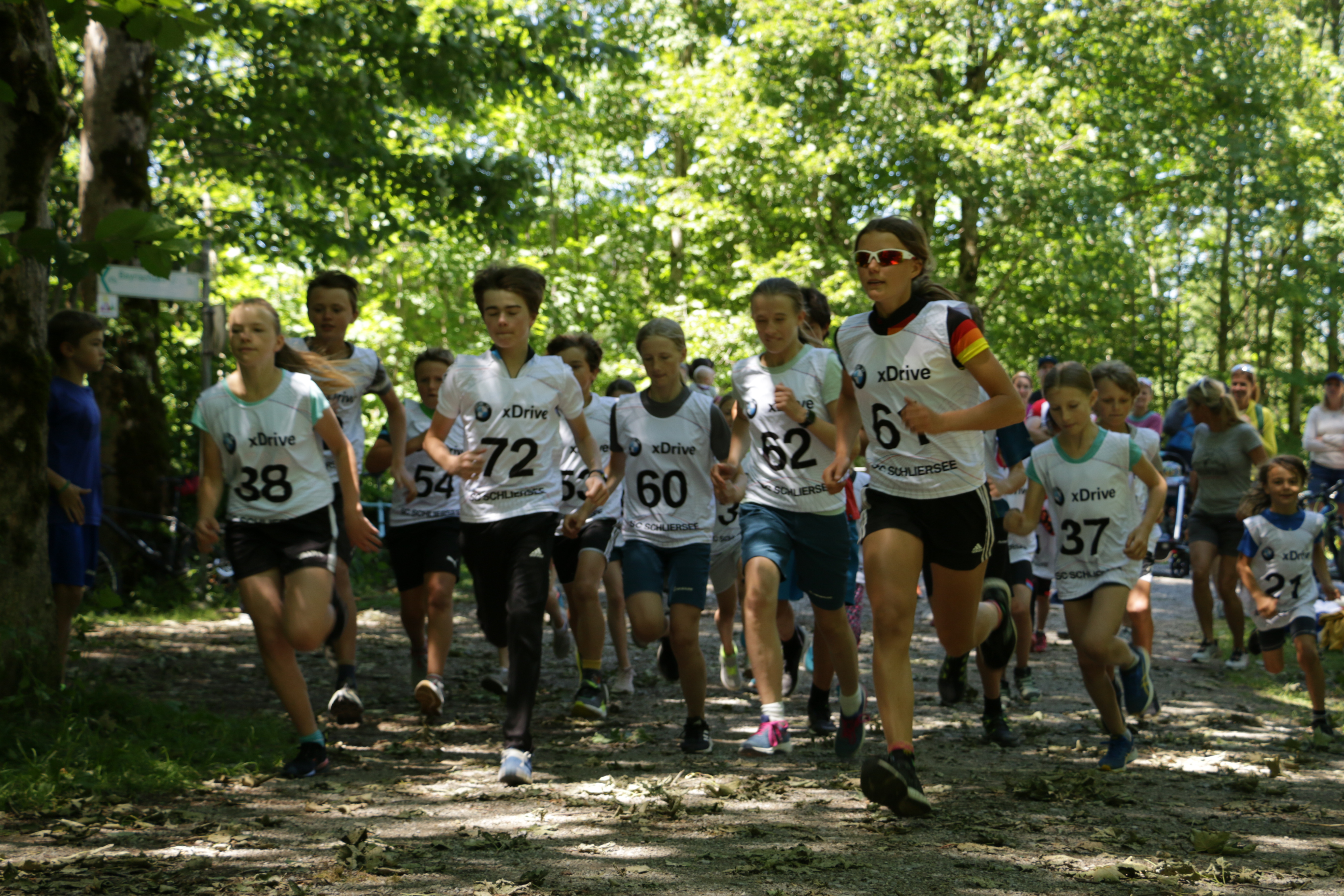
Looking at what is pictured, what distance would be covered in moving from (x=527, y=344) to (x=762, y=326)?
118 cm

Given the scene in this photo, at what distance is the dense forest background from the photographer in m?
13.5

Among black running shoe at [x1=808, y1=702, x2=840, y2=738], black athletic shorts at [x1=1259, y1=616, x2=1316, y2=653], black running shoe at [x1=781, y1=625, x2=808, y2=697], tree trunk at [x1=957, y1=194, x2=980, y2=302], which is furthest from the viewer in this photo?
tree trunk at [x1=957, y1=194, x2=980, y2=302]

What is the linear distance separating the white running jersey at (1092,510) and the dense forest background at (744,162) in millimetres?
8540

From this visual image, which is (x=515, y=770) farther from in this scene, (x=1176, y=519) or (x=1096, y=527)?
(x=1176, y=519)

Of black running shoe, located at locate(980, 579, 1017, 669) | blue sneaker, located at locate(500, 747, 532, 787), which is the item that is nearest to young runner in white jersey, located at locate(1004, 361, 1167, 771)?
black running shoe, located at locate(980, 579, 1017, 669)

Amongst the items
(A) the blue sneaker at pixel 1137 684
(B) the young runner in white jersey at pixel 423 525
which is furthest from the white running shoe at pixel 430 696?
(A) the blue sneaker at pixel 1137 684

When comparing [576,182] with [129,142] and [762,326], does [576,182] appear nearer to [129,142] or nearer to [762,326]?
[129,142]

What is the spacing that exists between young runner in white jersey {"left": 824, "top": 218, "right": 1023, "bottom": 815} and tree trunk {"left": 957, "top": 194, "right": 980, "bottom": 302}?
1924 centimetres

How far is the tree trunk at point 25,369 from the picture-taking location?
6.20m

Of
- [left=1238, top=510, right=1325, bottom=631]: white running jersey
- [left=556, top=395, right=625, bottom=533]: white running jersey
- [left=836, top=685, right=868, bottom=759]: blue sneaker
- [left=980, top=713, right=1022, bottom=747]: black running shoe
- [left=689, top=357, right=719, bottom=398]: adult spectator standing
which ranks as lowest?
[left=980, top=713, right=1022, bottom=747]: black running shoe

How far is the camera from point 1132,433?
7141mm

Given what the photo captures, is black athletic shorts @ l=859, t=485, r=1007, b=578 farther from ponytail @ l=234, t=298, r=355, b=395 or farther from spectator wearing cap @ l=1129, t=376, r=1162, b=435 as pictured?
spectator wearing cap @ l=1129, t=376, r=1162, b=435

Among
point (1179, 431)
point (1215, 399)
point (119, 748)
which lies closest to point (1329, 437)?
point (1179, 431)

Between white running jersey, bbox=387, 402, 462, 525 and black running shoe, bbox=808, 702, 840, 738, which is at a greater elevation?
white running jersey, bbox=387, 402, 462, 525
